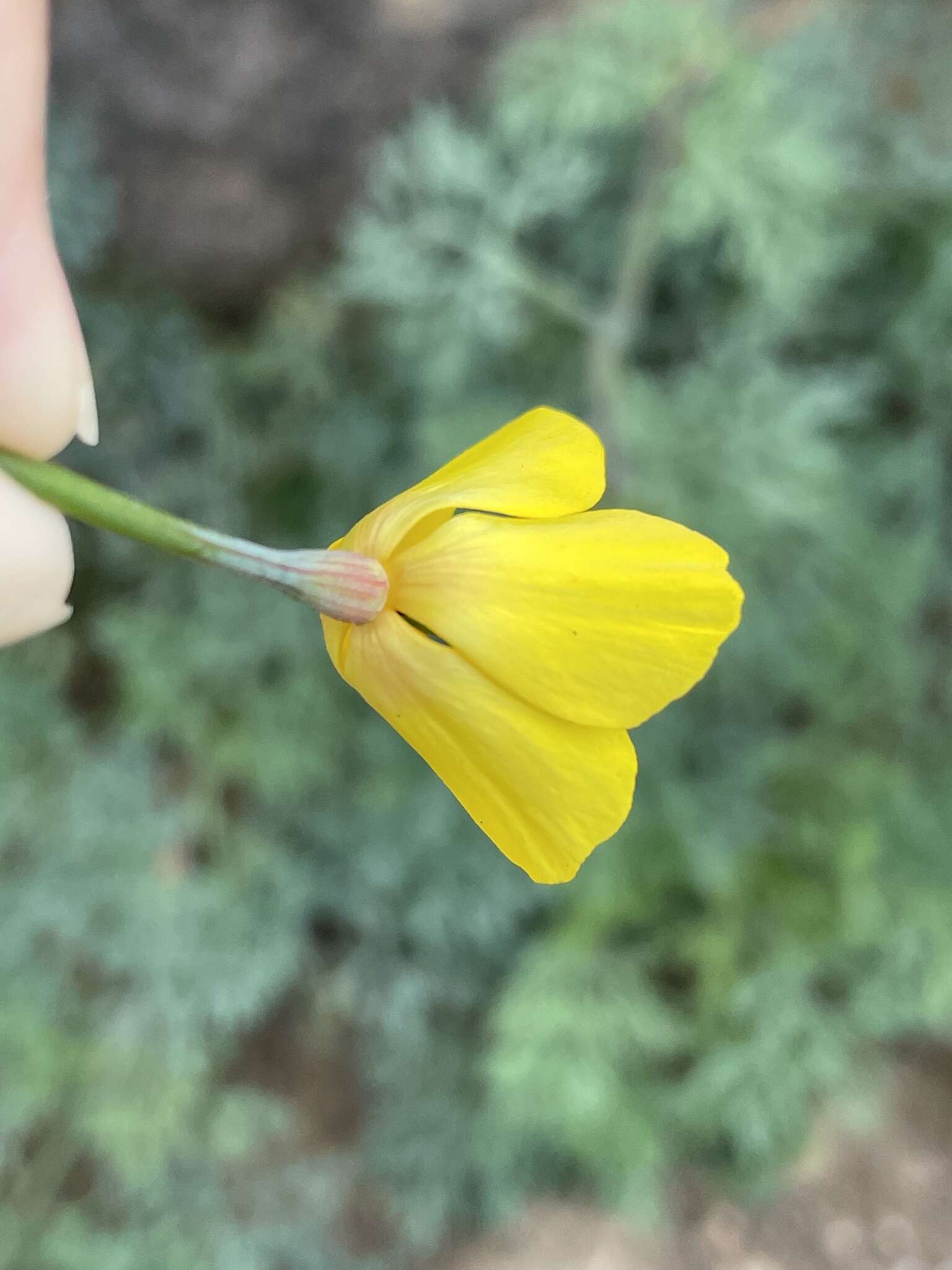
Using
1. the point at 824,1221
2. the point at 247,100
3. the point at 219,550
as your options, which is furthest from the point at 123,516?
the point at 824,1221

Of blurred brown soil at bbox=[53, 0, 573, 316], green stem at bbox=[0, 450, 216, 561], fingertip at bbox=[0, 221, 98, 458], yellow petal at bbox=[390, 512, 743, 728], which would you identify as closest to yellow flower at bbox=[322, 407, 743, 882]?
yellow petal at bbox=[390, 512, 743, 728]

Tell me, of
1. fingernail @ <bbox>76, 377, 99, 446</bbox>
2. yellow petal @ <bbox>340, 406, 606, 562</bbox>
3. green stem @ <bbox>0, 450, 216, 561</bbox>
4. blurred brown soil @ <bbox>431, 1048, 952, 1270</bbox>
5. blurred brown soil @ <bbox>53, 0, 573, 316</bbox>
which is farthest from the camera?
blurred brown soil @ <bbox>431, 1048, 952, 1270</bbox>

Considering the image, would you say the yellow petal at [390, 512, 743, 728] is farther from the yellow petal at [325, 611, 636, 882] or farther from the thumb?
the thumb

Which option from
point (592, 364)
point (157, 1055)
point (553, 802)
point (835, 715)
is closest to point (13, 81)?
point (553, 802)

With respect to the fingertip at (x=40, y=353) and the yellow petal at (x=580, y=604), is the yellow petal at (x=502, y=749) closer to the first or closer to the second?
the yellow petal at (x=580, y=604)

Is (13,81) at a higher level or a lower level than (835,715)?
higher

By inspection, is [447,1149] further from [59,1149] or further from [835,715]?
[835,715]
